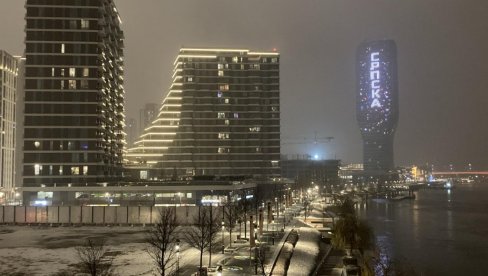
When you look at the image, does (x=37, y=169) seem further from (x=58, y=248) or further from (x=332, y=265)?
(x=332, y=265)

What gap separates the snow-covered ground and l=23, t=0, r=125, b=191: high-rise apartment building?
44795 mm

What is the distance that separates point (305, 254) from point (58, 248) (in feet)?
99.4

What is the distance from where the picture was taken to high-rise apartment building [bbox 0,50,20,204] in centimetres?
18850

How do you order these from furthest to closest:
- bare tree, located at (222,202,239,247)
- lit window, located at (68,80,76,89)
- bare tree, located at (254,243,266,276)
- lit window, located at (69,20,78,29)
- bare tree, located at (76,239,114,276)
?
lit window, located at (69,20,78,29) < lit window, located at (68,80,76,89) < bare tree, located at (222,202,239,247) < bare tree, located at (254,243,266,276) < bare tree, located at (76,239,114,276)

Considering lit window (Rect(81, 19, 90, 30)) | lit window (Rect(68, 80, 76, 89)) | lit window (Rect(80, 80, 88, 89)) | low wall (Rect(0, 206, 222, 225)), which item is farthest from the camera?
lit window (Rect(81, 19, 90, 30))

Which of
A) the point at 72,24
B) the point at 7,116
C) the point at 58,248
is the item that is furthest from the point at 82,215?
the point at 7,116

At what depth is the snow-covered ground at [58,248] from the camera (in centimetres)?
5256

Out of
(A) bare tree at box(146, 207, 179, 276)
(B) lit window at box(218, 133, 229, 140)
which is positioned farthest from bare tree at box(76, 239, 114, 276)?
(B) lit window at box(218, 133, 229, 140)

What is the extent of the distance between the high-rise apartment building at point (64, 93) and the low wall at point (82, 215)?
115 ft

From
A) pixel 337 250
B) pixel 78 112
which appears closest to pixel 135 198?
pixel 78 112

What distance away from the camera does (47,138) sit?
441 feet

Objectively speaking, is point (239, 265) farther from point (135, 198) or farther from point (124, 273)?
point (135, 198)

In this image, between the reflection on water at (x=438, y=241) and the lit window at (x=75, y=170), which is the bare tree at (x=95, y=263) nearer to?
the reflection on water at (x=438, y=241)

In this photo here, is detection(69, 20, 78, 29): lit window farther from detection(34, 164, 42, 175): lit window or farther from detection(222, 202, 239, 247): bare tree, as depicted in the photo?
detection(222, 202, 239, 247): bare tree
